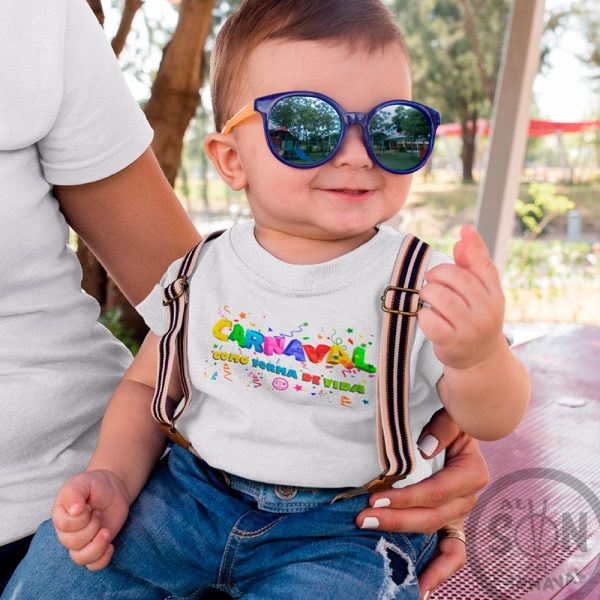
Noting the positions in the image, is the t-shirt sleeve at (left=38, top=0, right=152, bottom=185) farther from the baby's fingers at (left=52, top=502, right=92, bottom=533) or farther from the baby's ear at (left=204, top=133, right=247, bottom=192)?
the baby's fingers at (left=52, top=502, right=92, bottom=533)

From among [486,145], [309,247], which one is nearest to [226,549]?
[309,247]

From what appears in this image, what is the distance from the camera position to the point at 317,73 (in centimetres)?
105

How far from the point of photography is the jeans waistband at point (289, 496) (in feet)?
3.54

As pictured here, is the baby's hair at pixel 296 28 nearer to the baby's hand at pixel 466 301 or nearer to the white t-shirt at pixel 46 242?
the white t-shirt at pixel 46 242

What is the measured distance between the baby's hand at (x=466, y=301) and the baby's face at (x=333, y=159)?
222mm

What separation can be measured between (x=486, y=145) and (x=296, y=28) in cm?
969

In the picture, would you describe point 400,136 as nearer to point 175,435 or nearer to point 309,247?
→ point 309,247

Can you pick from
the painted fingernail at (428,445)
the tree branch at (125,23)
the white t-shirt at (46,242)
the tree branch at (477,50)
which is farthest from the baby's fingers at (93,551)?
the tree branch at (477,50)

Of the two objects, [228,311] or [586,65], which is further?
[586,65]

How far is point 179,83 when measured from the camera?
4117 mm

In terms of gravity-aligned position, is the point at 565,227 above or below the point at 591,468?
below

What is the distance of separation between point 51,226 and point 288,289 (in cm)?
38

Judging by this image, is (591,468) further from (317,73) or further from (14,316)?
(14,316)

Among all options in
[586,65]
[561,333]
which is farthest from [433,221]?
[561,333]
